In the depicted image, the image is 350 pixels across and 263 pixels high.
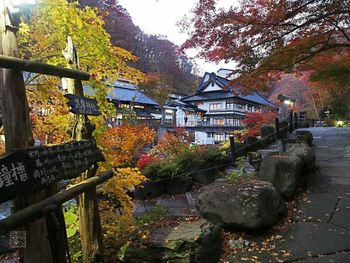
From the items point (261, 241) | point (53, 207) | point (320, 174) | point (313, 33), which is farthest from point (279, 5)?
point (53, 207)

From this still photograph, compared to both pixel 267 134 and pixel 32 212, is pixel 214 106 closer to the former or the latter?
pixel 267 134

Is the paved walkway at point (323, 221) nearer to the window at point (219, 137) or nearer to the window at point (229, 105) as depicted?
the window at point (219, 137)

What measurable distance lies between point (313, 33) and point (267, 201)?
303 inches

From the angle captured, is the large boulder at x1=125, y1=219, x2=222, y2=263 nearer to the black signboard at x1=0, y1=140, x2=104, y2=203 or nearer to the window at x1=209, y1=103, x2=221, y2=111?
the black signboard at x1=0, y1=140, x2=104, y2=203

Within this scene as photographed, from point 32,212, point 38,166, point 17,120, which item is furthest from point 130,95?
point 32,212

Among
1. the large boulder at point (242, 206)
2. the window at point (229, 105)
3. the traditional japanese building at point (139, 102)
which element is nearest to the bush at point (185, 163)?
the large boulder at point (242, 206)

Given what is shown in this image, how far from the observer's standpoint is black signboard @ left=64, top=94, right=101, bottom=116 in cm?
358

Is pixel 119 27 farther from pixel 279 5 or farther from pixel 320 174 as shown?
pixel 320 174

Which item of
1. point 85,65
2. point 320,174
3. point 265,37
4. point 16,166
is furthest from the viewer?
point 265,37

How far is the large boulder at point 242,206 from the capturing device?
5688 millimetres

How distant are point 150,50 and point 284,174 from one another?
48908 millimetres

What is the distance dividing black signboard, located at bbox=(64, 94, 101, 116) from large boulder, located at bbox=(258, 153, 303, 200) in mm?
5210

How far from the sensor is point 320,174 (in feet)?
29.1

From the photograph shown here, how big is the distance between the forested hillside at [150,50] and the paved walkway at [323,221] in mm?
32427
